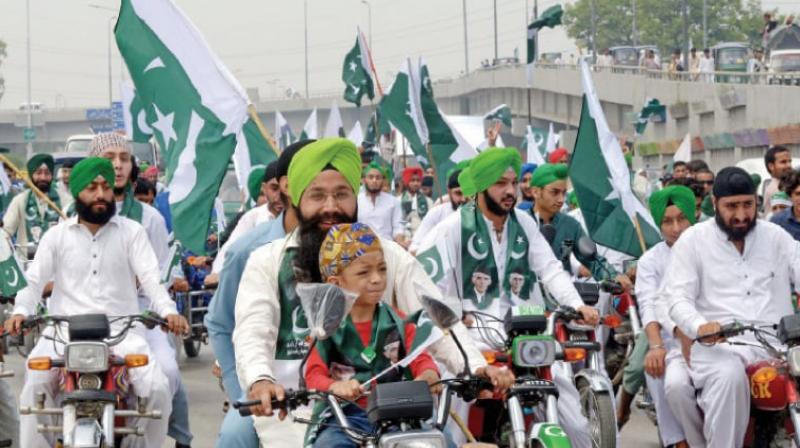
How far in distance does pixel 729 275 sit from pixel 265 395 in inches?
149

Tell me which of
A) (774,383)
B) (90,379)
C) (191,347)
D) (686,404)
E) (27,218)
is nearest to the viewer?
(774,383)

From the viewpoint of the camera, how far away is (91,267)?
8.76m

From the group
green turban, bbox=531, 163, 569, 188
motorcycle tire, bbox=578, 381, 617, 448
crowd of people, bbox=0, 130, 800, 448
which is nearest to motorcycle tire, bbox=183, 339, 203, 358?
crowd of people, bbox=0, 130, 800, 448

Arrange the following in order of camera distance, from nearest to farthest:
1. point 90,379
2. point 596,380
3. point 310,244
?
A: point 310,244 → point 90,379 → point 596,380

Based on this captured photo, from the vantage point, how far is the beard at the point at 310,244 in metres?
5.59

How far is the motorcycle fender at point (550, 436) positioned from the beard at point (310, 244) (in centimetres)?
148

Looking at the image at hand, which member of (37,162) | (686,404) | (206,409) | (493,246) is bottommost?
(206,409)

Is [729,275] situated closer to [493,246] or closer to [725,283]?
[725,283]

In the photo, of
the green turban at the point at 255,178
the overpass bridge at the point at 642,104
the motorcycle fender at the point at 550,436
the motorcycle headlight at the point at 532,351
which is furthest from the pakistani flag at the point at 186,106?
the overpass bridge at the point at 642,104

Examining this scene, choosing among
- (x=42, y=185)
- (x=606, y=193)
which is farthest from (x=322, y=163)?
(x=42, y=185)

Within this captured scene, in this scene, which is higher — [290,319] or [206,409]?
[290,319]

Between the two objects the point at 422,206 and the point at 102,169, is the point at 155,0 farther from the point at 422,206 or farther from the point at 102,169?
the point at 422,206

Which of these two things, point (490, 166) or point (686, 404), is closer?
point (686, 404)

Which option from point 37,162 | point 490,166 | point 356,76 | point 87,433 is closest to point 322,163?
point 87,433
